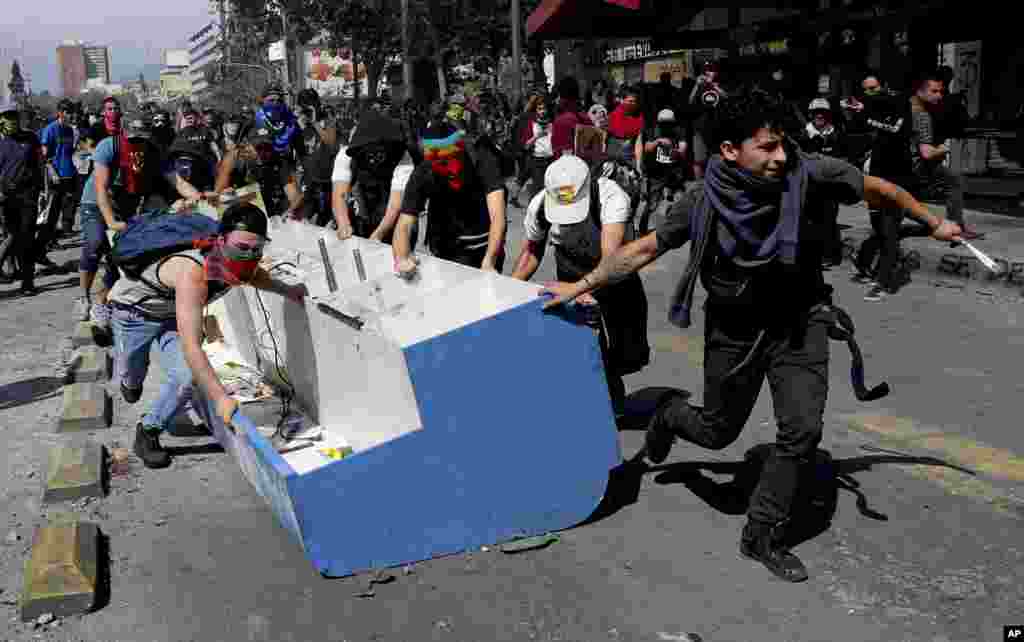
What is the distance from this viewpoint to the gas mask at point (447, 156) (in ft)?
21.0

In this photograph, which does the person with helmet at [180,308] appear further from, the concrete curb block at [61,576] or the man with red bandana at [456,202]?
the man with red bandana at [456,202]

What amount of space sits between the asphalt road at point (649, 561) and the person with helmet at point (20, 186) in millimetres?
6987

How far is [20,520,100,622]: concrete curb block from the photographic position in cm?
436

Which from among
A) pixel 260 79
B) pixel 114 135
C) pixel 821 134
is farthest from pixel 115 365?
pixel 260 79

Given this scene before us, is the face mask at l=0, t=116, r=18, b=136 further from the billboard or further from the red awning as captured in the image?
the billboard

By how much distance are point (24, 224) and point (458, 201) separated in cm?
825

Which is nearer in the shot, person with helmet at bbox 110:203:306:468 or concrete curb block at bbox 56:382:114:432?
person with helmet at bbox 110:203:306:468

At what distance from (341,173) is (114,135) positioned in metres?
2.15

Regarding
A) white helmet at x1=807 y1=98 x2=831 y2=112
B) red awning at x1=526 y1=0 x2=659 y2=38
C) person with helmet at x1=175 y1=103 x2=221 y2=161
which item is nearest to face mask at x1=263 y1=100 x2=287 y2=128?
person with helmet at x1=175 y1=103 x2=221 y2=161

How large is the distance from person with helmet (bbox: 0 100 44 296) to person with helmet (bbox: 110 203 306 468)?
7.41 meters

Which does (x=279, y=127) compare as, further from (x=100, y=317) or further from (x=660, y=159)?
(x=660, y=159)

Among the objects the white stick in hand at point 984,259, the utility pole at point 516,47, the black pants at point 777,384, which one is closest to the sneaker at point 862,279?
the white stick in hand at point 984,259

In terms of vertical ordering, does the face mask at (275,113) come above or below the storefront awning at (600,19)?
below

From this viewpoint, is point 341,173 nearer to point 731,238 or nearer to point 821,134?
point 731,238
